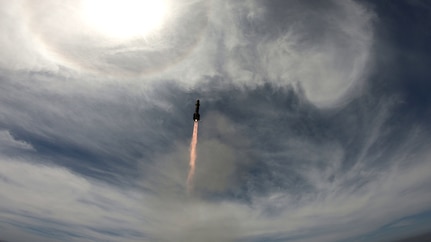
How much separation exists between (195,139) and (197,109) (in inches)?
613

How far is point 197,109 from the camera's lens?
62.5 meters

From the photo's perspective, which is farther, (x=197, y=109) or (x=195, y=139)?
(x=195, y=139)

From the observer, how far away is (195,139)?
7538cm
